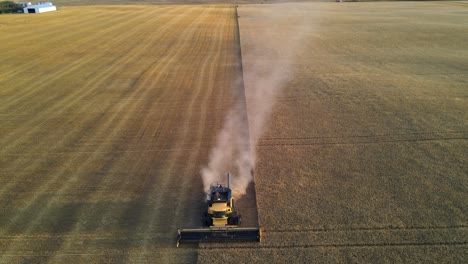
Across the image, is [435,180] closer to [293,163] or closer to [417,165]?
[417,165]

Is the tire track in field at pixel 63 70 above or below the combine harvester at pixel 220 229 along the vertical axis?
above

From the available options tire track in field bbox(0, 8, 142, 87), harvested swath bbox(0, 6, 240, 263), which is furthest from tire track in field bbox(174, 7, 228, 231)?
tire track in field bbox(0, 8, 142, 87)

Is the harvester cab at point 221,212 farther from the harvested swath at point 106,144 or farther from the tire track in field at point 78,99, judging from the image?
the tire track in field at point 78,99

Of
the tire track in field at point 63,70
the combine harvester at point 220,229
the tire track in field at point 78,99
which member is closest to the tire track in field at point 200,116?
the combine harvester at point 220,229

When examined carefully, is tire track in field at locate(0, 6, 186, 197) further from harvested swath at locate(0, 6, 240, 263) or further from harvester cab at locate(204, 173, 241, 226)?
harvester cab at locate(204, 173, 241, 226)

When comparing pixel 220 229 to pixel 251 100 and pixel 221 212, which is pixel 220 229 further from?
pixel 251 100

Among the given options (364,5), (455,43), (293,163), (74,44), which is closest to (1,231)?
(293,163)
